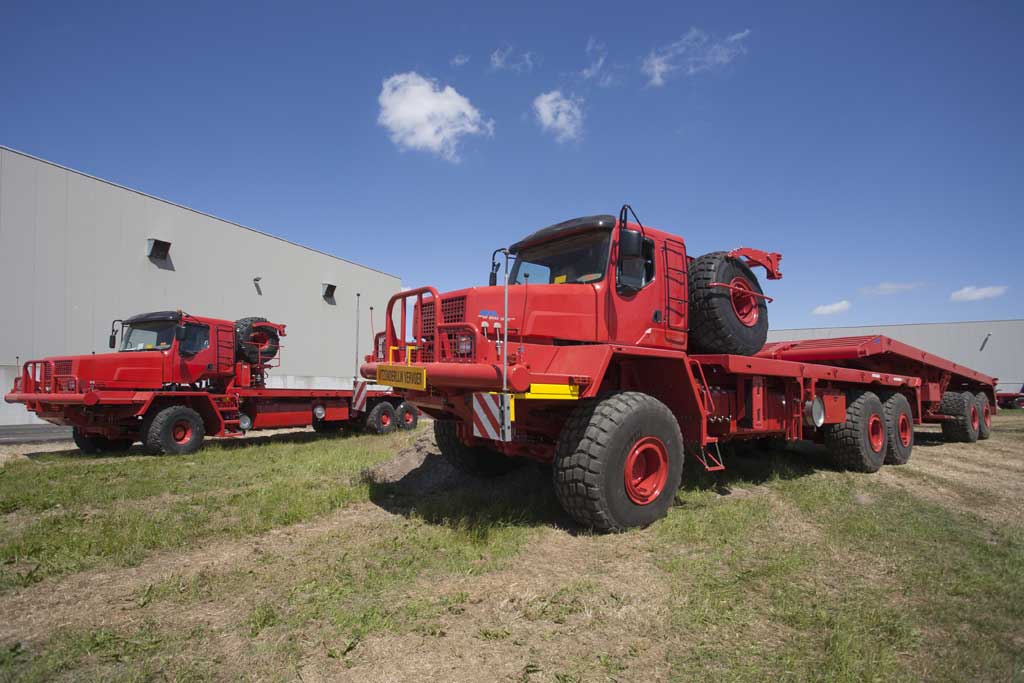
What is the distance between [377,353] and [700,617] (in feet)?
14.3

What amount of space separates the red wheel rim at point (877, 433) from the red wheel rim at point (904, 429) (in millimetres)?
651

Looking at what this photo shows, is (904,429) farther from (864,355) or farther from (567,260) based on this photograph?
(567,260)

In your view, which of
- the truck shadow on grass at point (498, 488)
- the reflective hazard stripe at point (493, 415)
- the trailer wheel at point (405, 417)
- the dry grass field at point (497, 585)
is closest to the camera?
the dry grass field at point (497, 585)

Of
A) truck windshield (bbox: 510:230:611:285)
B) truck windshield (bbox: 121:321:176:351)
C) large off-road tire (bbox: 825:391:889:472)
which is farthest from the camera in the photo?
truck windshield (bbox: 121:321:176:351)

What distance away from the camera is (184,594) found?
11.8 ft

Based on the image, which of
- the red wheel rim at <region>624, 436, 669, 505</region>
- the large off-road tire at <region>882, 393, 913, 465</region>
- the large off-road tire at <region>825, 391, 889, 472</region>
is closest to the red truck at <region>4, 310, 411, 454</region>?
the red wheel rim at <region>624, 436, 669, 505</region>

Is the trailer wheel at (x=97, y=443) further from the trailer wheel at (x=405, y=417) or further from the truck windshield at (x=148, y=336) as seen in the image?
the trailer wheel at (x=405, y=417)

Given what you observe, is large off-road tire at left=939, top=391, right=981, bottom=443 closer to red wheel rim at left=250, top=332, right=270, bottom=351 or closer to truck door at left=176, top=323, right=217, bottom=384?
red wheel rim at left=250, top=332, right=270, bottom=351

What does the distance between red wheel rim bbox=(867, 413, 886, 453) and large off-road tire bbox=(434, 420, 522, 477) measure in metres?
5.70

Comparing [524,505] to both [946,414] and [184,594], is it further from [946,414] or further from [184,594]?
[946,414]

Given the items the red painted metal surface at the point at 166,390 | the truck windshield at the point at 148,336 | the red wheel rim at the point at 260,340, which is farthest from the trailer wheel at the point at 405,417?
the truck windshield at the point at 148,336

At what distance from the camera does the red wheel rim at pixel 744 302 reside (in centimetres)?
665

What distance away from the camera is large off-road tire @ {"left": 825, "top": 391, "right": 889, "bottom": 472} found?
8.05 meters

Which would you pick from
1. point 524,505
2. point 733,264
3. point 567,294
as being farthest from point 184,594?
point 733,264
